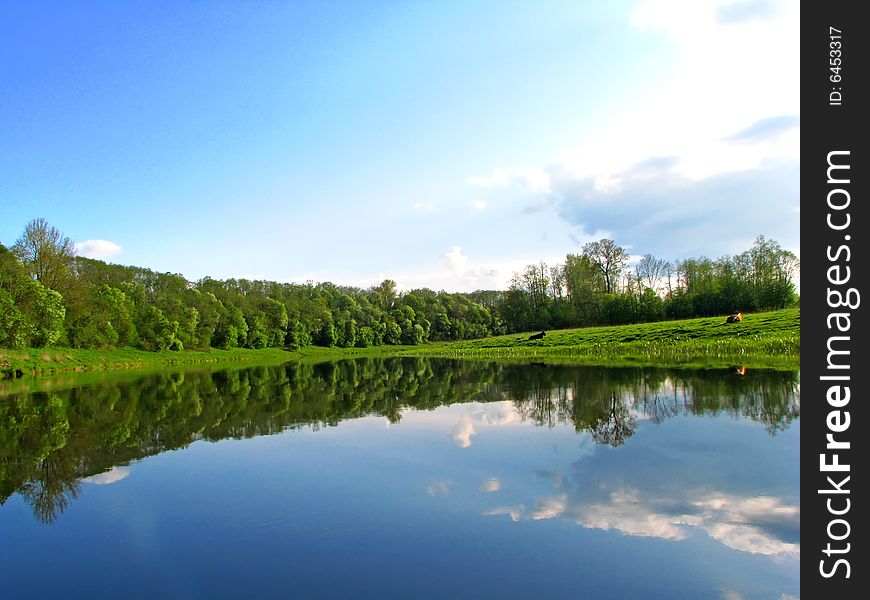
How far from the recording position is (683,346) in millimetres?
47188

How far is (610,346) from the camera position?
176ft

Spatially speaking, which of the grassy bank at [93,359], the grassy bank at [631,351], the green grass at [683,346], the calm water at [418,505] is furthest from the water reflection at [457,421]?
the grassy bank at [93,359]

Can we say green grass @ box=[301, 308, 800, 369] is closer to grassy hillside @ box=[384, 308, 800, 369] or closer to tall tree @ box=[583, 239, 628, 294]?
grassy hillside @ box=[384, 308, 800, 369]

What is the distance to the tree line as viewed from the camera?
60997mm

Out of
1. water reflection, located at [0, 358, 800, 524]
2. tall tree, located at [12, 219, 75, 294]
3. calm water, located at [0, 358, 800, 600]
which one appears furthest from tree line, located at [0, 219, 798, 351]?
calm water, located at [0, 358, 800, 600]

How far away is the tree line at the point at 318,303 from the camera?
6100 cm

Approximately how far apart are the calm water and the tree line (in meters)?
48.1

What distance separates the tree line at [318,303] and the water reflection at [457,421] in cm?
3365

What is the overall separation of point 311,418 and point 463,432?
7.20 metres

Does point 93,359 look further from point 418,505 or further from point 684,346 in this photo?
point 684,346

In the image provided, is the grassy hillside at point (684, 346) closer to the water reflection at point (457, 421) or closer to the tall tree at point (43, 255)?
the water reflection at point (457, 421)

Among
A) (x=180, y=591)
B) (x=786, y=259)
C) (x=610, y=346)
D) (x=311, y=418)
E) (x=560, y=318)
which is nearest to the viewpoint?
(x=180, y=591)
